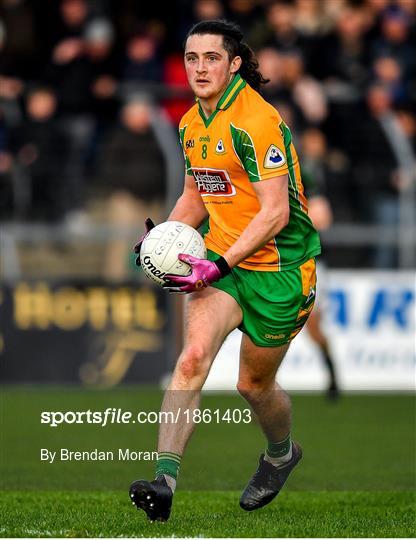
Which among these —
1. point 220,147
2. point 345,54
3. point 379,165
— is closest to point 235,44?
point 220,147

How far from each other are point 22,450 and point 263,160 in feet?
14.2

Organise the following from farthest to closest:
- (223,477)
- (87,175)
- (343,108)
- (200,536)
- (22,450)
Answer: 1. (343,108)
2. (87,175)
3. (22,450)
4. (223,477)
5. (200,536)

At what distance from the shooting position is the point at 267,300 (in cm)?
704

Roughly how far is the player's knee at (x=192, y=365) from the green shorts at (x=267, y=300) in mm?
487

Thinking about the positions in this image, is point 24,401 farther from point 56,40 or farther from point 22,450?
point 56,40

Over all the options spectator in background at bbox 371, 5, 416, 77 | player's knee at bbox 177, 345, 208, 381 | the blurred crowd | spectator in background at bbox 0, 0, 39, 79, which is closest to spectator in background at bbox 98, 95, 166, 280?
A: the blurred crowd

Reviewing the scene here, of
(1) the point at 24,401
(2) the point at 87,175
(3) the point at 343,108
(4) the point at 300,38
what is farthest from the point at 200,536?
(4) the point at 300,38

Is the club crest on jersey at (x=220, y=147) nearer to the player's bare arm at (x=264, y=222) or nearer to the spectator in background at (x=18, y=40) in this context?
the player's bare arm at (x=264, y=222)

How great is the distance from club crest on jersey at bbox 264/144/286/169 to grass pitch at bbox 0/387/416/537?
1.78m

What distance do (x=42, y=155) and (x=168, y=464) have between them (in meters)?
8.81

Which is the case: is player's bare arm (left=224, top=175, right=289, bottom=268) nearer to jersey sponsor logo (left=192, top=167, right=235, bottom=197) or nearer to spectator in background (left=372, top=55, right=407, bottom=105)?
jersey sponsor logo (left=192, top=167, right=235, bottom=197)

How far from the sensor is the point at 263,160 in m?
6.75

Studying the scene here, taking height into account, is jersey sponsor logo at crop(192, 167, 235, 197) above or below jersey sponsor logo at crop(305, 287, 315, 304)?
above

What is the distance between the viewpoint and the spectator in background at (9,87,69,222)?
14625 millimetres
